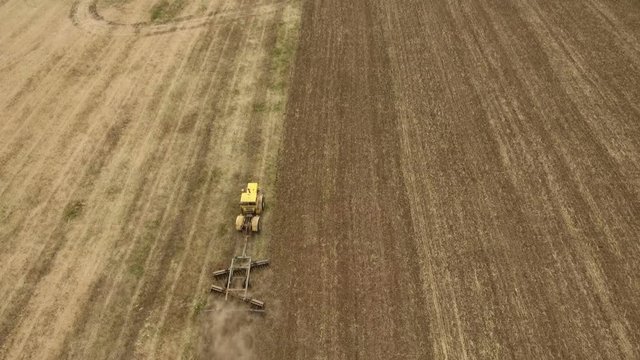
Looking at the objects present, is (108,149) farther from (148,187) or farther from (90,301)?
(90,301)

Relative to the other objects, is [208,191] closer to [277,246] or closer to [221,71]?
[277,246]

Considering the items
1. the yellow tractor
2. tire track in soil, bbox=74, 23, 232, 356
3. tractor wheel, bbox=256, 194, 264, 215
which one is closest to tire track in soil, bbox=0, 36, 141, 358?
tire track in soil, bbox=74, 23, 232, 356

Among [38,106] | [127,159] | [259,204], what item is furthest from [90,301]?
[38,106]

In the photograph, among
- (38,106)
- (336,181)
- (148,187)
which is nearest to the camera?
(336,181)

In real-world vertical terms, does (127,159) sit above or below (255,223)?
above

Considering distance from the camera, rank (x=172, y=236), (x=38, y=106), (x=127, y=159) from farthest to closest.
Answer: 1. (x=38, y=106)
2. (x=127, y=159)
3. (x=172, y=236)

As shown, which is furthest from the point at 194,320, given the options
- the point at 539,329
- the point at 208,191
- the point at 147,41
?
the point at 147,41

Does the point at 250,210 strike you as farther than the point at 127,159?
No
